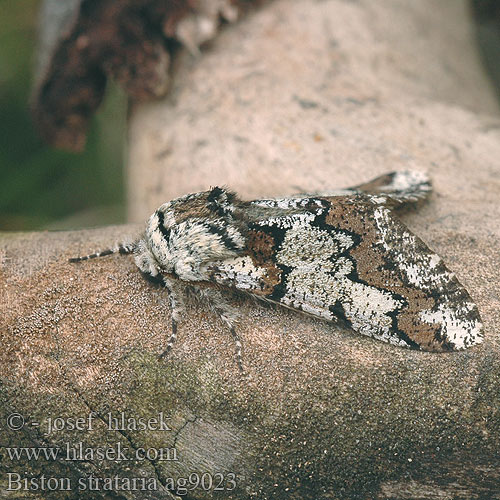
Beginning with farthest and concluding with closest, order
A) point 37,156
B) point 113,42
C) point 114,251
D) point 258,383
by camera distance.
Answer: point 37,156 < point 113,42 < point 114,251 < point 258,383

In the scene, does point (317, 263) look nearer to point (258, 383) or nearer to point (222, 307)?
point (222, 307)

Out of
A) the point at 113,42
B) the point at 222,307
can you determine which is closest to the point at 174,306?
the point at 222,307

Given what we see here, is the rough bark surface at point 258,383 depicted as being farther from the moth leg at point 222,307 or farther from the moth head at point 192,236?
the moth head at point 192,236

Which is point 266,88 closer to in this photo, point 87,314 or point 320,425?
point 87,314

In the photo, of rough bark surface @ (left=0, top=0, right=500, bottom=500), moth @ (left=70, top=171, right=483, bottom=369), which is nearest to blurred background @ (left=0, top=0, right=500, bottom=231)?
rough bark surface @ (left=0, top=0, right=500, bottom=500)

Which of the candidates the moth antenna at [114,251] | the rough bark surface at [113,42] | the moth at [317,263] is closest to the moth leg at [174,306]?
the moth at [317,263]

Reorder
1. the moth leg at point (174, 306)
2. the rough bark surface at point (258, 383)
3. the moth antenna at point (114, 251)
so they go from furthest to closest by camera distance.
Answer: the moth antenna at point (114, 251) → the moth leg at point (174, 306) → the rough bark surface at point (258, 383)
